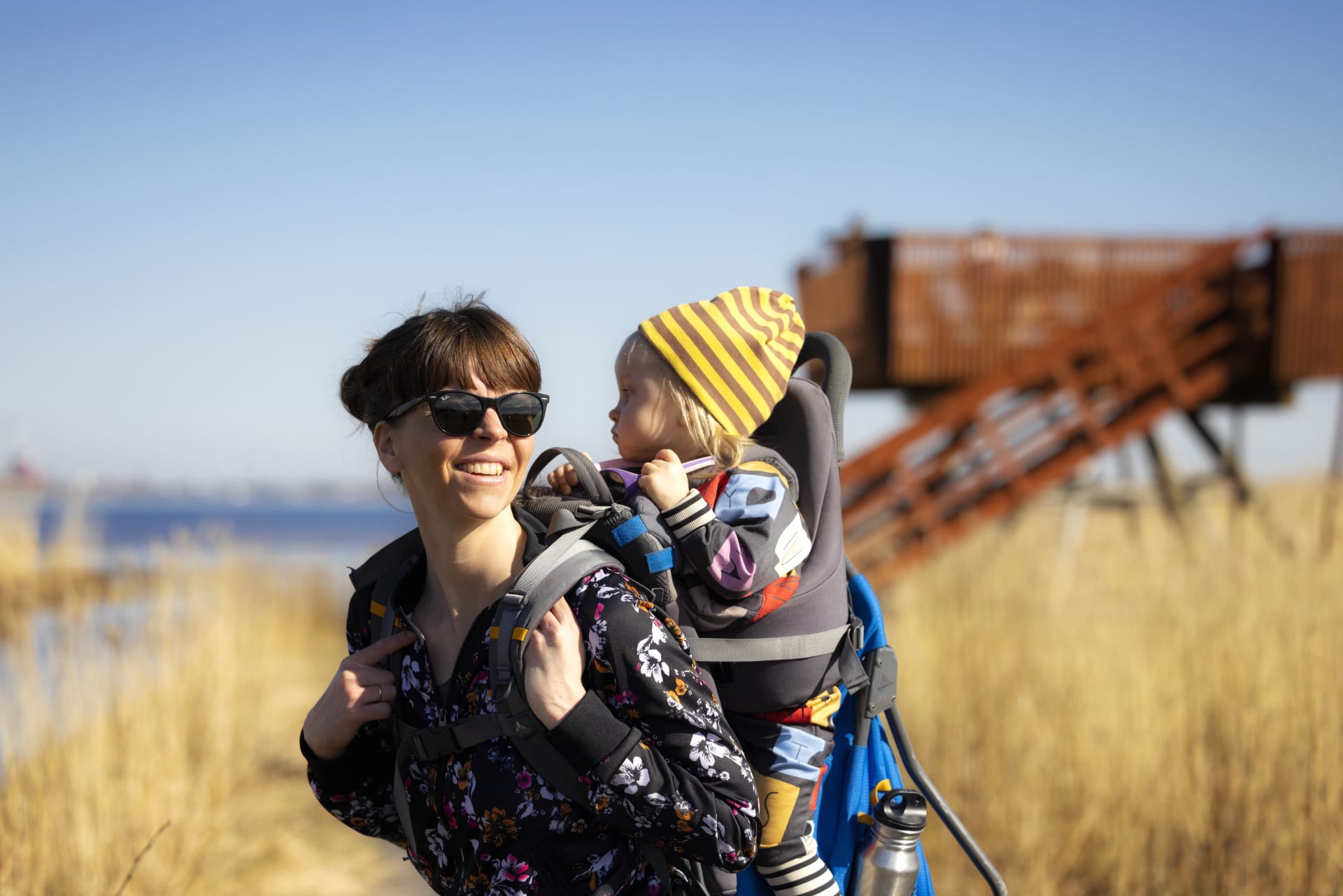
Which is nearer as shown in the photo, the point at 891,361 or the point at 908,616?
the point at 908,616

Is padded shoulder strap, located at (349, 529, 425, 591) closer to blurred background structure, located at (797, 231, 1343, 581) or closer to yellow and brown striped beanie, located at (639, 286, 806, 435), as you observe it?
yellow and brown striped beanie, located at (639, 286, 806, 435)

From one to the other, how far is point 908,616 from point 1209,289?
199 inches

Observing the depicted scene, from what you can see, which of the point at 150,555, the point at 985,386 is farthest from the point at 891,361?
the point at 150,555

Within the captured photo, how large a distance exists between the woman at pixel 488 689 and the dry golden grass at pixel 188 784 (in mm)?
1255

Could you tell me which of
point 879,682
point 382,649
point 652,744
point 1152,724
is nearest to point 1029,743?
point 1152,724

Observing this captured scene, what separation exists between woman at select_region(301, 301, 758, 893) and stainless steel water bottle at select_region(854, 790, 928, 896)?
42 cm

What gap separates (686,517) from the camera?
177 centimetres

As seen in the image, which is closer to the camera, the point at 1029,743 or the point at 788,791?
the point at 788,791

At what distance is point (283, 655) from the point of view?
35.7 feet

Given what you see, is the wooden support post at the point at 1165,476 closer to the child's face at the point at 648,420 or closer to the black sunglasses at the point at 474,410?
the child's face at the point at 648,420

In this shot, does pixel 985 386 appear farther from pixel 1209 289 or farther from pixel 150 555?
pixel 150 555

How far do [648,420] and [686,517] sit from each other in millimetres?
351

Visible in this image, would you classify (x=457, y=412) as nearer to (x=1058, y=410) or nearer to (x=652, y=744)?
(x=652, y=744)

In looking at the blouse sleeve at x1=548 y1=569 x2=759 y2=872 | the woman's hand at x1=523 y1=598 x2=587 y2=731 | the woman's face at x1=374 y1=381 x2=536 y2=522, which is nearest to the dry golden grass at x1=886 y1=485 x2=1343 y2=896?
the blouse sleeve at x1=548 y1=569 x2=759 y2=872
